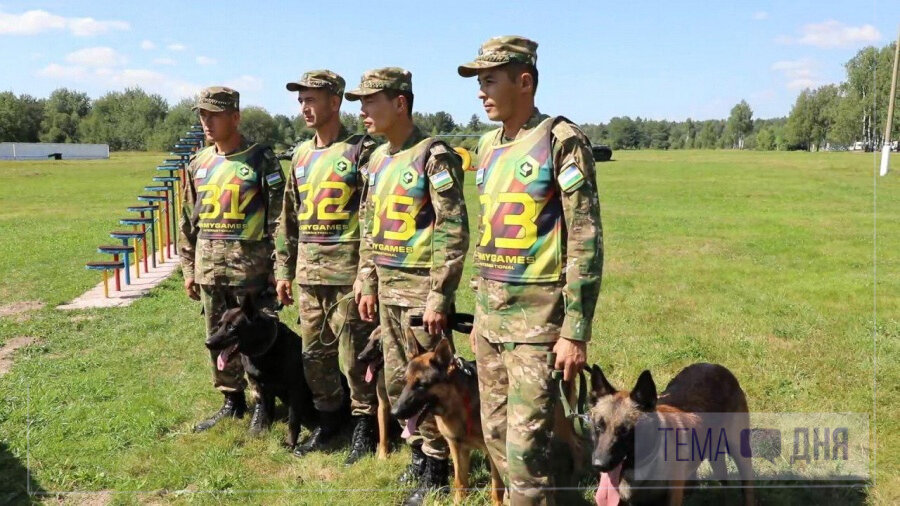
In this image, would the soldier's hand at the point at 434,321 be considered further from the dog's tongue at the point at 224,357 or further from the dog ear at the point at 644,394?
the dog's tongue at the point at 224,357

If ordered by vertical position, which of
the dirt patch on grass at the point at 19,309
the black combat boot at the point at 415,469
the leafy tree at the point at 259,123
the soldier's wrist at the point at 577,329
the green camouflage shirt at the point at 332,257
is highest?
the leafy tree at the point at 259,123

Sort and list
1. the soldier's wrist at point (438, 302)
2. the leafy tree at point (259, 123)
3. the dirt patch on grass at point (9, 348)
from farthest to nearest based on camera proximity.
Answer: the leafy tree at point (259, 123), the dirt patch on grass at point (9, 348), the soldier's wrist at point (438, 302)

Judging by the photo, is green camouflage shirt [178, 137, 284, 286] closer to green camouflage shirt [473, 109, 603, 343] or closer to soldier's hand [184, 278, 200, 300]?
soldier's hand [184, 278, 200, 300]

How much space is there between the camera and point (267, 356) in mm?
5613

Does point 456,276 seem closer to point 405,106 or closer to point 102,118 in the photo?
point 405,106

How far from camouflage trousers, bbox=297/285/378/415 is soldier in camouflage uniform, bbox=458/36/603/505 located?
1849 mm

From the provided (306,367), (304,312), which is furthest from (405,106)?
(306,367)

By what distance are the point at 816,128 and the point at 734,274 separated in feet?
338

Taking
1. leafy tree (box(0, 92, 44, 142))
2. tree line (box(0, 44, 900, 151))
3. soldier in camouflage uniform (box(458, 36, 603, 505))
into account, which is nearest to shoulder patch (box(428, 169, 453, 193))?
soldier in camouflage uniform (box(458, 36, 603, 505))

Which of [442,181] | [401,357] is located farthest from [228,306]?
[442,181]

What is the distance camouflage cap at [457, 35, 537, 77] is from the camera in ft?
11.3

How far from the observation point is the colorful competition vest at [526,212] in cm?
343

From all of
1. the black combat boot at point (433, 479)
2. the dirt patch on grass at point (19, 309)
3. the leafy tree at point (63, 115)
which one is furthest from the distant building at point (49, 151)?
the black combat boot at point (433, 479)

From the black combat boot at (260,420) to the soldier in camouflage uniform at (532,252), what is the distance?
9.83 ft
